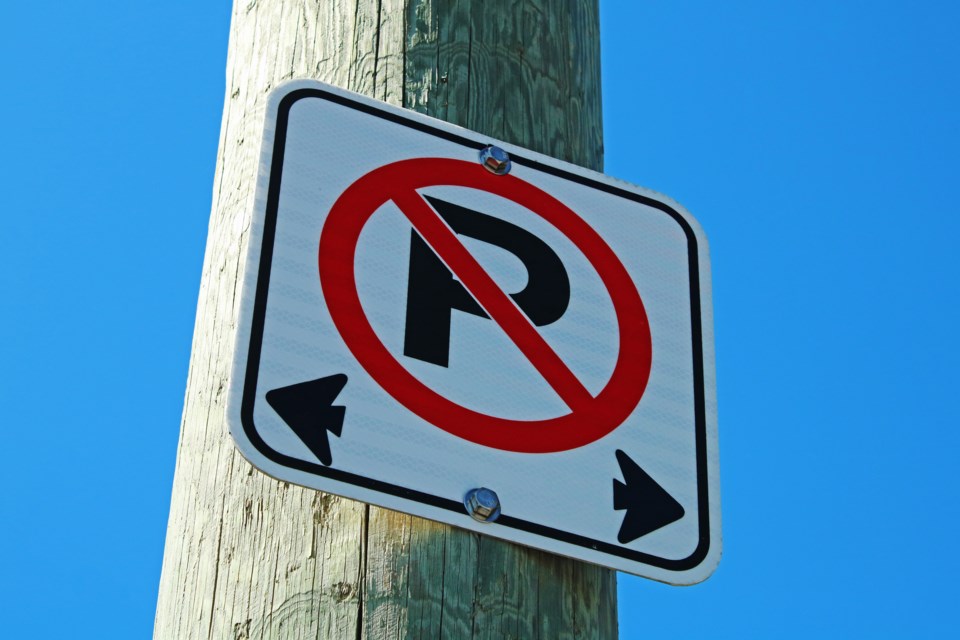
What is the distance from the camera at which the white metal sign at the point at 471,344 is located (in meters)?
1.43

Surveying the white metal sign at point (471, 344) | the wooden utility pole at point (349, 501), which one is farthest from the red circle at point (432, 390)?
the wooden utility pole at point (349, 501)

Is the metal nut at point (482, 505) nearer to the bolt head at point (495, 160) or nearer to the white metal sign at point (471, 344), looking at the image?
the white metal sign at point (471, 344)

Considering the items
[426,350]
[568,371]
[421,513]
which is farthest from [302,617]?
[568,371]

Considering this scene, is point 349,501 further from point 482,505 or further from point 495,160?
point 495,160

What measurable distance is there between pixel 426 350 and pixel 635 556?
1.11ft

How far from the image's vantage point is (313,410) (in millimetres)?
1421

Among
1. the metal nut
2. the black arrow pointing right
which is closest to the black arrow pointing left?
the metal nut

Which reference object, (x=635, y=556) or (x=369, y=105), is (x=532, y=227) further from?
(x=635, y=556)

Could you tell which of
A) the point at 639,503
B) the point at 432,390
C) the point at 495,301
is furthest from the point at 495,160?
the point at 639,503

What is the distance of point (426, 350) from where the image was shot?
152 centimetres

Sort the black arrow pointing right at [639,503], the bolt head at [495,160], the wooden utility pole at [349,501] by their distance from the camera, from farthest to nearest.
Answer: the bolt head at [495,160], the black arrow pointing right at [639,503], the wooden utility pole at [349,501]

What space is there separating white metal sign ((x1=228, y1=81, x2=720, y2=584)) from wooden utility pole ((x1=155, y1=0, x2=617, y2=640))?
0.05m

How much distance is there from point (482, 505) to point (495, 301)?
0.90 ft

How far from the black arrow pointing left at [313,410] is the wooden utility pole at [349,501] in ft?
0.25
